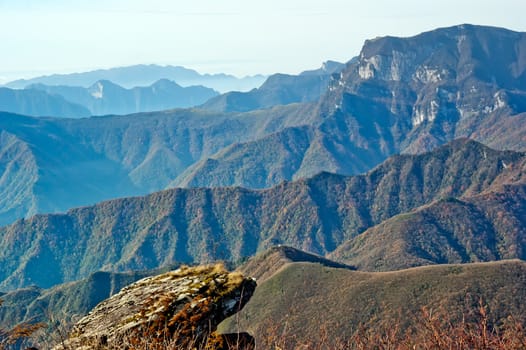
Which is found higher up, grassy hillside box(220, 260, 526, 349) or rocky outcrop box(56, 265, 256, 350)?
rocky outcrop box(56, 265, 256, 350)

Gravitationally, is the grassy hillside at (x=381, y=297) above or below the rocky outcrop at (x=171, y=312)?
below

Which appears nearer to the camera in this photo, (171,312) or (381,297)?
(171,312)

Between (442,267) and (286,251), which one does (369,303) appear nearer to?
(442,267)

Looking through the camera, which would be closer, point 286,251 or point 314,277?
point 314,277

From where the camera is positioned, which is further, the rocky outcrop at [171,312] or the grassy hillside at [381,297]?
the grassy hillside at [381,297]

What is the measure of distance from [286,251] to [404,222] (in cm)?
6535

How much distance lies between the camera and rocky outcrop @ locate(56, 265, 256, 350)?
1719 cm

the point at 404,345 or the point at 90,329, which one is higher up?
the point at 404,345

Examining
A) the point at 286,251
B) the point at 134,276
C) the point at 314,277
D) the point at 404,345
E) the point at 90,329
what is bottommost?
the point at 134,276

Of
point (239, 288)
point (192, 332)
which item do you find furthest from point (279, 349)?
point (239, 288)

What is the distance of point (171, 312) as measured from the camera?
18406mm

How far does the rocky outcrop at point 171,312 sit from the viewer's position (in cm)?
1719

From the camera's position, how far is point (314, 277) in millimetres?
101000

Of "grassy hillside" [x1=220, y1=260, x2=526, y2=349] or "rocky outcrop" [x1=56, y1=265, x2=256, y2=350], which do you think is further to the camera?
"grassy hillside" [x1=220, y1=260, x2=526, y2=349]
